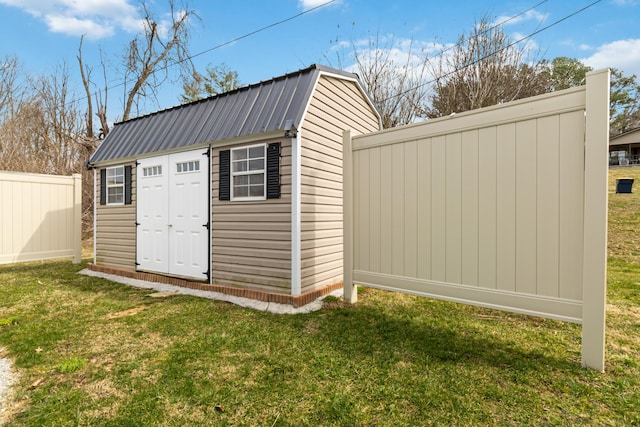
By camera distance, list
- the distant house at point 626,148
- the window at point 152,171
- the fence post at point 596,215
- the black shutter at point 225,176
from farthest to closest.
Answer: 1. the distant house at point 626,148
2. the window at point 152,171
3. the black shutter at point 225,176
4. the fence post at point 596,215

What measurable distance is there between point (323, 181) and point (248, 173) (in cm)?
118

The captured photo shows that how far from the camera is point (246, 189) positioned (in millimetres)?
4832

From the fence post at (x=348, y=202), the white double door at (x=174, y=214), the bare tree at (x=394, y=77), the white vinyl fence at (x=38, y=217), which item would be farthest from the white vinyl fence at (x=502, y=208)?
the bare tree at (x=394, y=77)

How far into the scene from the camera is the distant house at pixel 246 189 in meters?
4.43

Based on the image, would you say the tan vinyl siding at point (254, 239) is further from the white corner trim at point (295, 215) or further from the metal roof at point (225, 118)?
the metal roof at point (225, 118)

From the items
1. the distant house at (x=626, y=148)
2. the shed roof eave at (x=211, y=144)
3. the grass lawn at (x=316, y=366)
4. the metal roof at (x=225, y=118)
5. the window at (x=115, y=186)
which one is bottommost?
the grass lawn at (x=316, y=366)

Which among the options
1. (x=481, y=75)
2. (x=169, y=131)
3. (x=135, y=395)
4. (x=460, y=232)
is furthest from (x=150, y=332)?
(x=481, y=75)

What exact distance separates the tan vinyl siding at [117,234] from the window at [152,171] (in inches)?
14.1

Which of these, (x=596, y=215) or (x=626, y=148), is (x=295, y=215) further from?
(x=626, y=148)

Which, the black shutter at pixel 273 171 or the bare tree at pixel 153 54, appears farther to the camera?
the bare tree at pixel 153 54

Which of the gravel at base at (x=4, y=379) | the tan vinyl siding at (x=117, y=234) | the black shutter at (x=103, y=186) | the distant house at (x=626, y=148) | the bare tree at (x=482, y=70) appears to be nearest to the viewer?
the gravel at base at (x=4, y=379)

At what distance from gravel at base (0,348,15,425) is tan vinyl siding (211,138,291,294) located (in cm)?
259

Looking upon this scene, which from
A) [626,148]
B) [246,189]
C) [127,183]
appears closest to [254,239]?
[246,189]

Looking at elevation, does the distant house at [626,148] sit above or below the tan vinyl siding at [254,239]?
above
